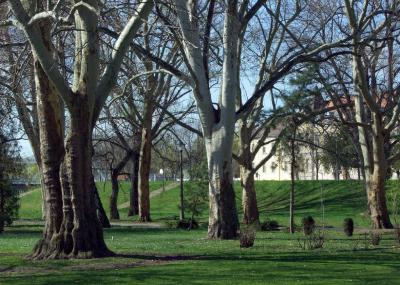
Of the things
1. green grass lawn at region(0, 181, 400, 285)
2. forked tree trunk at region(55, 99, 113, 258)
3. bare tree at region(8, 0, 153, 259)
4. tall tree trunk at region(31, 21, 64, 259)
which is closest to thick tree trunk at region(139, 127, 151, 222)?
green grass lawn at region(0, 181, 400, 285)

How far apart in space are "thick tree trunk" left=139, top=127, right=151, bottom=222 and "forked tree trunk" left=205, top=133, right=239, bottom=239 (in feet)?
66.9

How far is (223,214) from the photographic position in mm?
24891

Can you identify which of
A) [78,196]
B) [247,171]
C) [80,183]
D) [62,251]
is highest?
[247,171]

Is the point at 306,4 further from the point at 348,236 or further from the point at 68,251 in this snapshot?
the point at 68,251

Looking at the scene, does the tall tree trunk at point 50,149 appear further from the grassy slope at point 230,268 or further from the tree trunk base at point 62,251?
the grassy slope at point 230,268

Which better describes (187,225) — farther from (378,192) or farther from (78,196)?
(78,196)

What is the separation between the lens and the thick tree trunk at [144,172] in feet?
150

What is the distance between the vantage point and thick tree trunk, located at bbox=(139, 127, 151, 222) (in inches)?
1796

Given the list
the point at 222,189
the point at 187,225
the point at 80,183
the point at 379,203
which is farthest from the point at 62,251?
the point at 379,203

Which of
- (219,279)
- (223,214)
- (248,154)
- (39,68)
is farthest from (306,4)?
(219,279)

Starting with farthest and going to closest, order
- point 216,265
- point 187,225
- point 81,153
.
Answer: point 187,225
point 81,153
point 216,265

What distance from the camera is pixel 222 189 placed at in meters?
24.9

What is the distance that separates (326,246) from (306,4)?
500 inches

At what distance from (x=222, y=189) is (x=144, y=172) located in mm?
22089
